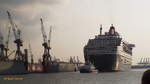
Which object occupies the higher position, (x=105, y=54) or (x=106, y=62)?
(x=105, y=54)

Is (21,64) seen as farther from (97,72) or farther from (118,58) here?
(118,58)

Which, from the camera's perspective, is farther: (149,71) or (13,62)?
(13,62)

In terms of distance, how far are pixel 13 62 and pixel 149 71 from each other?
171093 mm

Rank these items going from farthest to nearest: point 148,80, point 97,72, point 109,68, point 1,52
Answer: point 1,52
point 97,72
point 109,68
point 148,80

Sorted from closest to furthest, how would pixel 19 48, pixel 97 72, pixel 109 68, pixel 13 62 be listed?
pixel 109 68, pixel 97 72, pixel 13 62, pixel 19 48

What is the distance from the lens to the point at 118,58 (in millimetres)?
144375

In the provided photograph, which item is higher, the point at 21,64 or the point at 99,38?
the point at 99,38

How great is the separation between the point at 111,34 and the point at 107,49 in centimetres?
2762

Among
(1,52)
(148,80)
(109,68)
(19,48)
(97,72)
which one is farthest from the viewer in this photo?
(1,52)

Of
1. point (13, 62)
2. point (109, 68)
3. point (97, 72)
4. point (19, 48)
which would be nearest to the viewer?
point (109, 68)

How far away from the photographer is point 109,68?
14375 cm

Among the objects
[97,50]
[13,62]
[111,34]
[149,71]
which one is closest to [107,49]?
[97,50]

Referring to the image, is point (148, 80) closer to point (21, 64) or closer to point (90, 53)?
point (90, 53)

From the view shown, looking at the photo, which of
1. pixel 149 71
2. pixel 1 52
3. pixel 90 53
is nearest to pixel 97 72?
pixel 90 53
